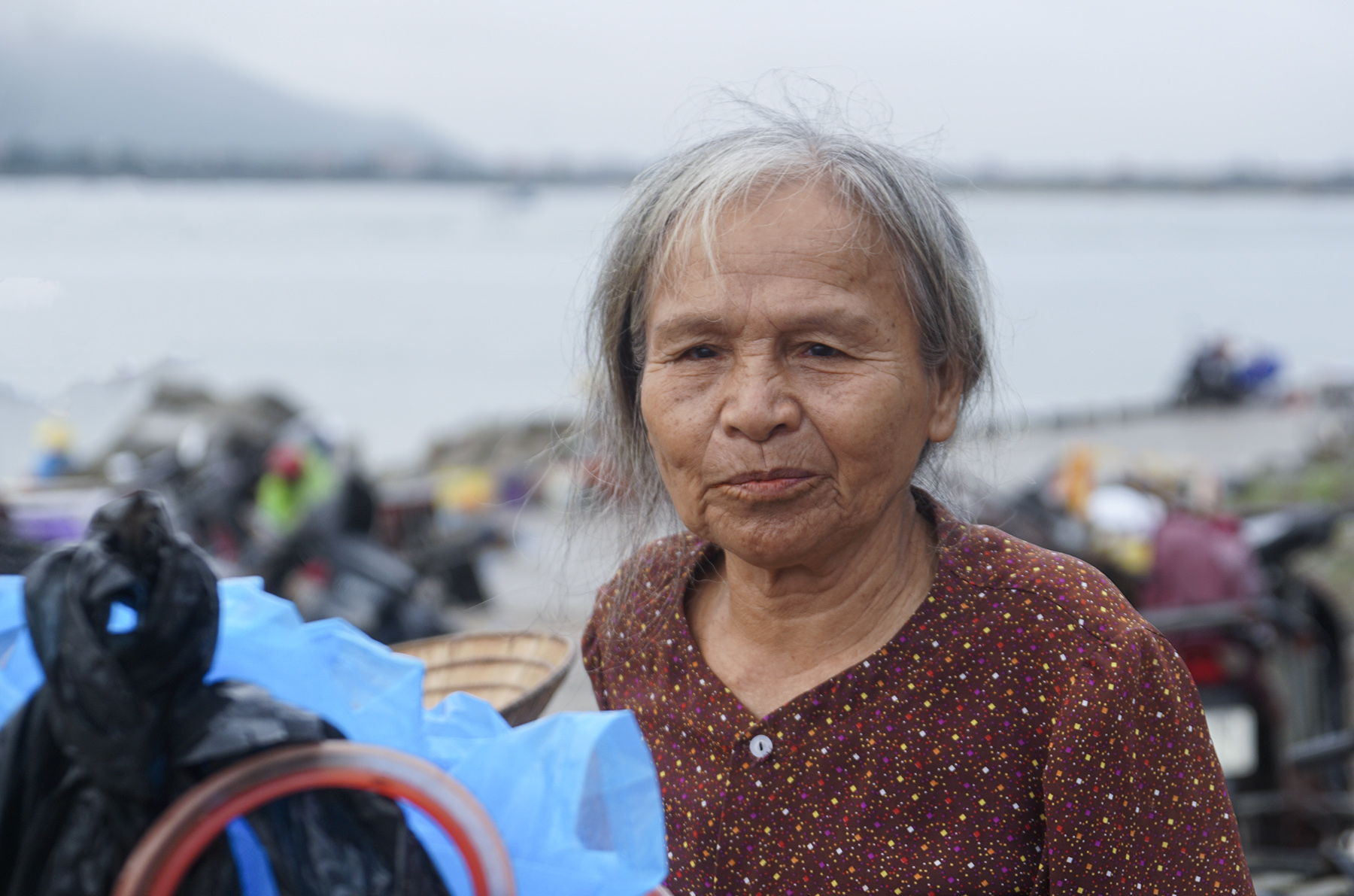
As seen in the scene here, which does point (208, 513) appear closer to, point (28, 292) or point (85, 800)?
point (28, 292)

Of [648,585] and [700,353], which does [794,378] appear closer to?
[700,353]

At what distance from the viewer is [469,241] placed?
82188 mm

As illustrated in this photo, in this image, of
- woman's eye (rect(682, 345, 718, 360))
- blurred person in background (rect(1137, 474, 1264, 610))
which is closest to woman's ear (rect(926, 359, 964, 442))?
woman's eye (rect(682, 345, 718, 360))

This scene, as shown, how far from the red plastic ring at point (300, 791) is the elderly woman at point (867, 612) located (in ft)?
1.73

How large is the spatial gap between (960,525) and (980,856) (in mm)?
369

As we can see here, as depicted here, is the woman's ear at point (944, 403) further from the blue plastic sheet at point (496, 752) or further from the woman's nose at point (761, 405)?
the blue plastic sheet at point (496, 752)

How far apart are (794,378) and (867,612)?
0.30 meters

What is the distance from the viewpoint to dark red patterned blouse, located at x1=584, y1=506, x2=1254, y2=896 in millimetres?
1131

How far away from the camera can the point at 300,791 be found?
0.75 meters

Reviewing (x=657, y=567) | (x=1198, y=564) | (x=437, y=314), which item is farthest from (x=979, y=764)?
(x=437, y=314)

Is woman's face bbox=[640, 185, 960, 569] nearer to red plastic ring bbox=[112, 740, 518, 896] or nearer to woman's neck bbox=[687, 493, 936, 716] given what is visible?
woman's neck bbox=[687, 493, 936, 716]

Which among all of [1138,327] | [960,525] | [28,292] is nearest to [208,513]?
[28,292]

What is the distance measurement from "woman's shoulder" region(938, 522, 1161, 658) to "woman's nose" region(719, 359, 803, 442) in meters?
0.26

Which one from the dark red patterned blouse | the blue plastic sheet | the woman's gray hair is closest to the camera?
the blue plastic sheet
